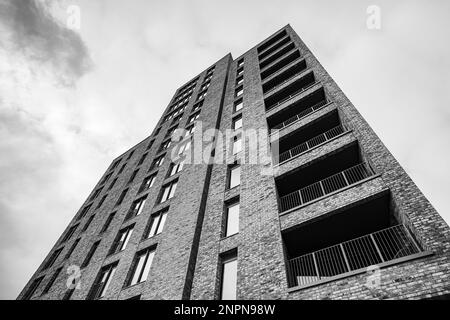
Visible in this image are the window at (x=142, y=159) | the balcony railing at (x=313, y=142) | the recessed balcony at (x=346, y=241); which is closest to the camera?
the recessed balcony at (x=346, y=241)

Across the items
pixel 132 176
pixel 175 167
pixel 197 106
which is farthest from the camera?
pixel 197 106

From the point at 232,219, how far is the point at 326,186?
14.9 ft

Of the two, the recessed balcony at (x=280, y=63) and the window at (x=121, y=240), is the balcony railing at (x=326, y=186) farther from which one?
the recessed balcony at (x=280, y=63)

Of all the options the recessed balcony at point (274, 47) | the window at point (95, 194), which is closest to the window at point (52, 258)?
the window at point (95, 194)

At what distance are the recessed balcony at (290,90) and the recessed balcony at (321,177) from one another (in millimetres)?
7250

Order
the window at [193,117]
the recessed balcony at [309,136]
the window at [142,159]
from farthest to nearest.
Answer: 1. the window at [142,159]
2. the window at [193,117]
3. the recessed balcony at [309,136]

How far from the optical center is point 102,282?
1491cm

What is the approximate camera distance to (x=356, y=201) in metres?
9.20

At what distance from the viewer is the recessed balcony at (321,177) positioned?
11523 mm

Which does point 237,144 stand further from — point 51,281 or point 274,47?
point 51,281

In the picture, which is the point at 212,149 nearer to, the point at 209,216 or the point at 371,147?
the point at 209,216

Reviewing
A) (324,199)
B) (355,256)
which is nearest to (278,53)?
(324,199)

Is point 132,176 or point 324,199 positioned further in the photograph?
point 132,176
